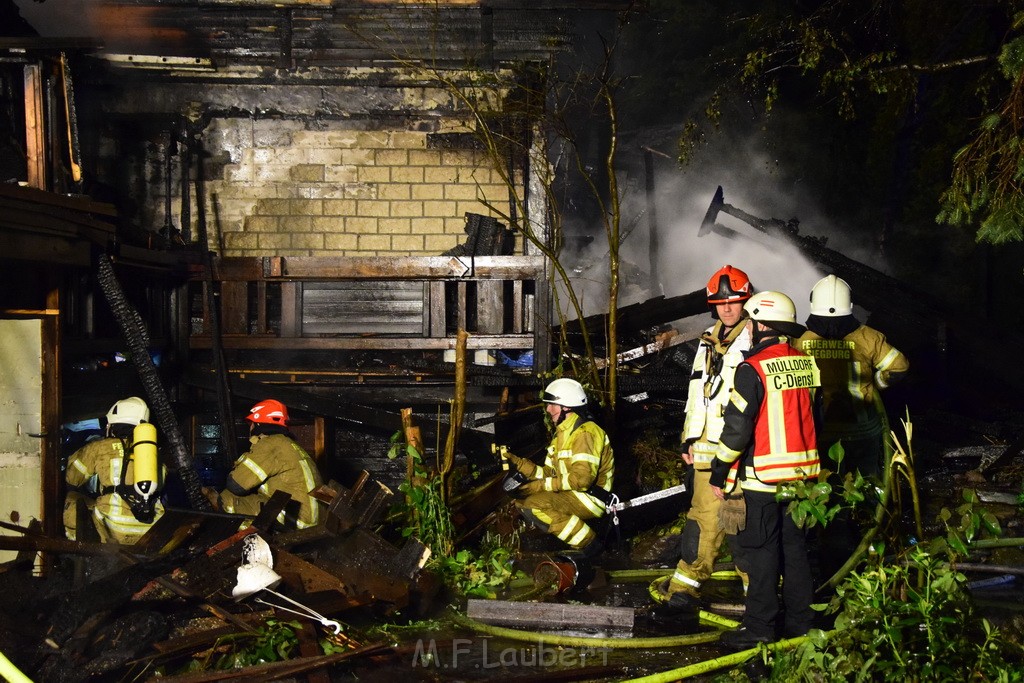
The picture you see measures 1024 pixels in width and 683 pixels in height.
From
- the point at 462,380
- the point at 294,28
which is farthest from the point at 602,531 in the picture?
the point at 294,28

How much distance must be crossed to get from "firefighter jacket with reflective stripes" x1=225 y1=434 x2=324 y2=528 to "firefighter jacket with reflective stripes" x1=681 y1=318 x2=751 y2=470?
125 inches

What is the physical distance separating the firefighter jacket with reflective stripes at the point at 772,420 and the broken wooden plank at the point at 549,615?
4.40 ft

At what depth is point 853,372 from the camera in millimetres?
6855

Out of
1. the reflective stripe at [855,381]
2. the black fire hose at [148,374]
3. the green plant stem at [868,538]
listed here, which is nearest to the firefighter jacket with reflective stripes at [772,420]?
the green plant stem at [868,538]

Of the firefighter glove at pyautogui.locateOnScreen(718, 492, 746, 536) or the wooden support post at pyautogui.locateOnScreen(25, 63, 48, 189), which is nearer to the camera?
the firefighter glove at pyautogui.locateOnScreen(718, 492, 746, 536)

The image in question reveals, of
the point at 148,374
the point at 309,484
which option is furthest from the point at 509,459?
the point at 148,374

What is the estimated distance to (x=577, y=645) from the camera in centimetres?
529

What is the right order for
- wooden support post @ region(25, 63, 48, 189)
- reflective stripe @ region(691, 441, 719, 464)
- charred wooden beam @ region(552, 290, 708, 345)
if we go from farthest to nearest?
charred wooden beam @ region(552, 290, 708, 345), wooden support post @ region(25, 63, 48, 189), reflective stripe @ region(691, 441, 719, 464)

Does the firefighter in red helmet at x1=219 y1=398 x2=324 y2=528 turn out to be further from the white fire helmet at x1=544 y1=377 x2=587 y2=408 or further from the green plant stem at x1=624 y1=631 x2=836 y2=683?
the green plant stem at x1=624 y1=631 x2=836 y2=683

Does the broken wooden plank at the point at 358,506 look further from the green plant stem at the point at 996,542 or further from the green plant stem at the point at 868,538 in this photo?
the green plant stem at the point at 996,542

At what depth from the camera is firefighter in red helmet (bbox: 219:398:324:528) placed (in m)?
6.68

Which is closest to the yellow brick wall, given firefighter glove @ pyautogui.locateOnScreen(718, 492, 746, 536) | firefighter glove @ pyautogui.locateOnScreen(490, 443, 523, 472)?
firefighter glove @ pyautogui.locateOnScreen(490, 443, 523, 472)

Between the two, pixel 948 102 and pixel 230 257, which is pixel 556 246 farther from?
pixel 948 102

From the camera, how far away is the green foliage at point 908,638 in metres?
4.02
